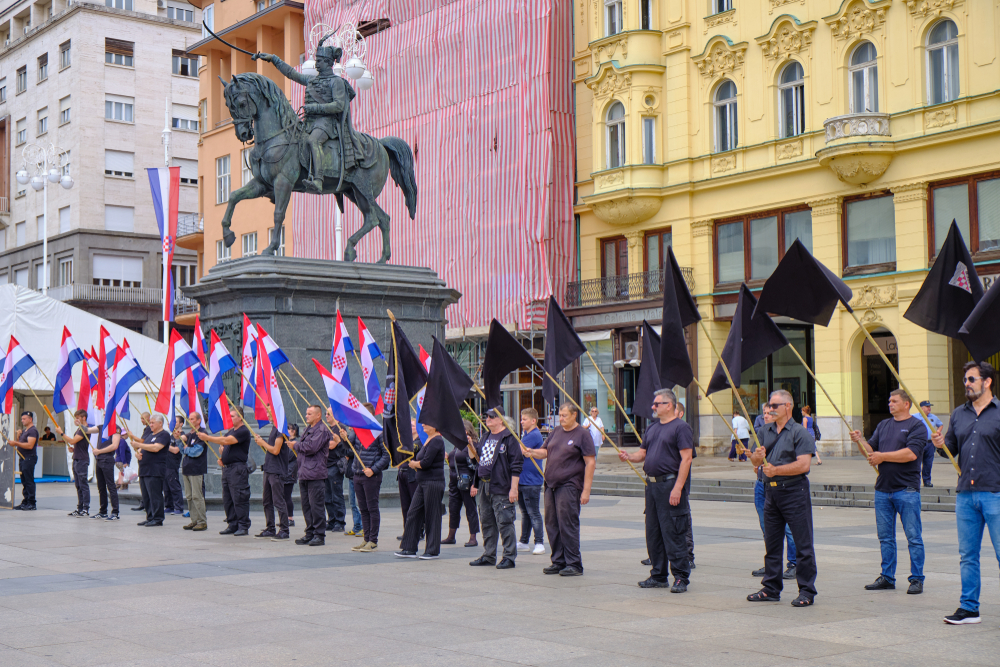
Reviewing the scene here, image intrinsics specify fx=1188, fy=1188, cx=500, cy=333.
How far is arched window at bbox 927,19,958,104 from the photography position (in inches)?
1291

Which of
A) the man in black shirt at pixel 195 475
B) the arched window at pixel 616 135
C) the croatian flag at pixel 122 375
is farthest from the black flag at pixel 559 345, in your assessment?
the arched window at pixel 616 135

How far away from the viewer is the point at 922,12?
33.1 m

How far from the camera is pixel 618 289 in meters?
41.7

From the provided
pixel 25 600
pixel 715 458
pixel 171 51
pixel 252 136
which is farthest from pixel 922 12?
pixel 171 51

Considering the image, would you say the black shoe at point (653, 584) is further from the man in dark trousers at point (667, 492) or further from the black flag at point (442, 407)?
the black flag at point (442, 407)

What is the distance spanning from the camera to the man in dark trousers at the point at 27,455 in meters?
22.0

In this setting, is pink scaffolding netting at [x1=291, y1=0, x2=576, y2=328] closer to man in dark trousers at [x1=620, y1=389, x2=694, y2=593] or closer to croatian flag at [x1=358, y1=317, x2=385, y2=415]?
croatian flag at [x1=358, y1=317, x2=385, y2=415]

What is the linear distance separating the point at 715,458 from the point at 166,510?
20.5 m

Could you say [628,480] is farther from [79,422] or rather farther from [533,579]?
[533,579]


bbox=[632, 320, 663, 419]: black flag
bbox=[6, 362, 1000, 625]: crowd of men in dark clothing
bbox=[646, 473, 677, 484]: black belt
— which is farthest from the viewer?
bbox=[632, 320, 663, 419]: black flag

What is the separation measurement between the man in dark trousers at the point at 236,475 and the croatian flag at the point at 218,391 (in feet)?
1.65

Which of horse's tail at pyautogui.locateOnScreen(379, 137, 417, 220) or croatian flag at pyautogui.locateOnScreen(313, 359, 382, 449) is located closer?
croatian flag at pyautogui.locateOnScreen(313, 359, 382, 449)

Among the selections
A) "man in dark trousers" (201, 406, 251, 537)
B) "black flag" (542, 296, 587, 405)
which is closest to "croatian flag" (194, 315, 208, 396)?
"man in dark trousers" (201, 406, 251, 537)

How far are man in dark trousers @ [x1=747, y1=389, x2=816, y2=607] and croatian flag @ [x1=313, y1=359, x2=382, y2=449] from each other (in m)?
5.55
